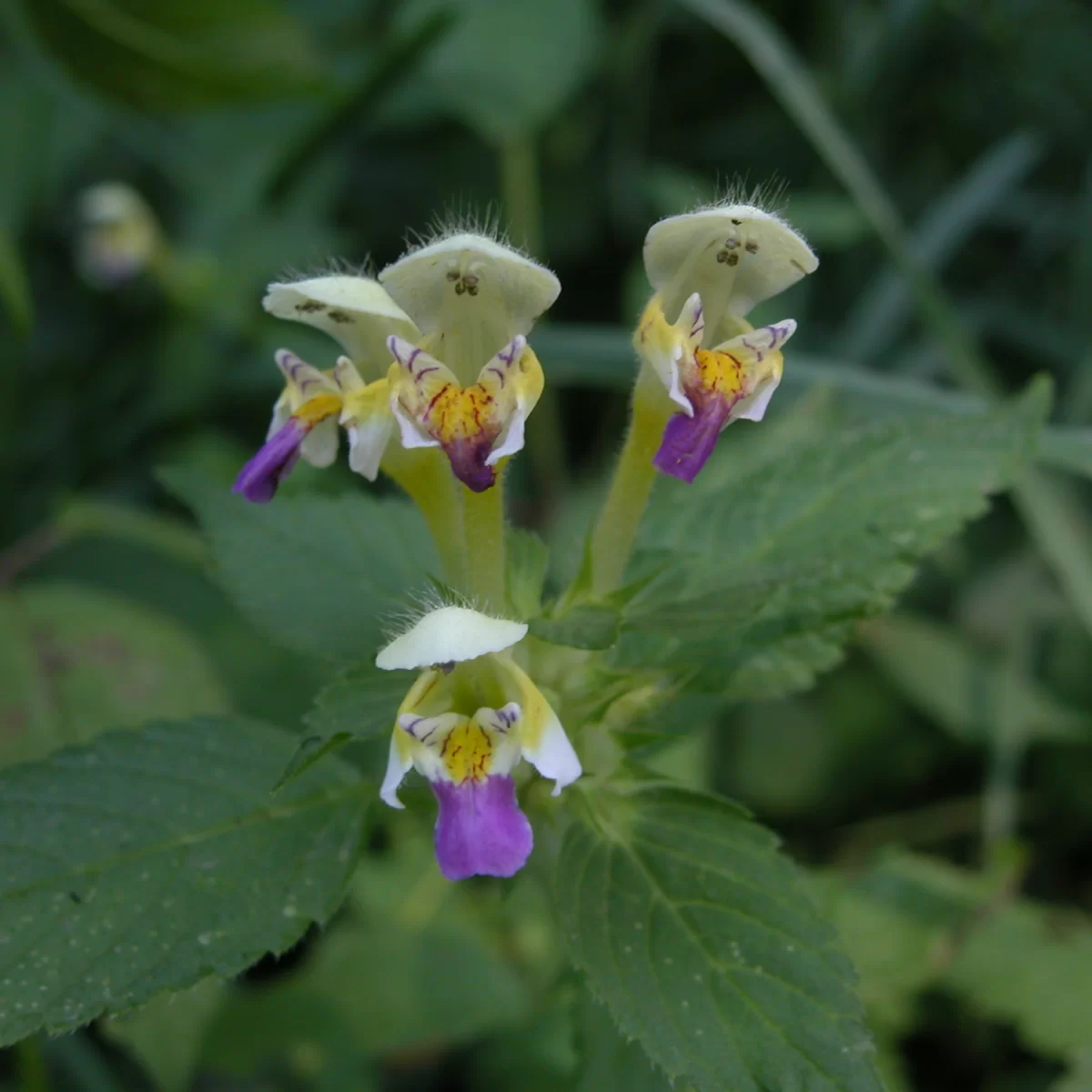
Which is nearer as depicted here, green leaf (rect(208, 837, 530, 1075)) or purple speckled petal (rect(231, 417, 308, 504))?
purple speckled petal (rect(231, 417, 308, 504))

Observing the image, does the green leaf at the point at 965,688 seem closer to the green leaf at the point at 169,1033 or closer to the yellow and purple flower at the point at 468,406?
the green leaf at the point at 169,1033

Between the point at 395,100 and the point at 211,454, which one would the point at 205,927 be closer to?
the point at 211,454

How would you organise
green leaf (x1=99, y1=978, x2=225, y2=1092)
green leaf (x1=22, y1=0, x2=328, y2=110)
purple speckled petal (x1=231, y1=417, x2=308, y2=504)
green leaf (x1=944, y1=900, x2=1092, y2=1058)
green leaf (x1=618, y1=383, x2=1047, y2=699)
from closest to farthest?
purple speckled petal (x1=231, y1=417, x2=308, y2=504), green leaf (x1=618, y1=383, x2=1047, y2=699), green leaf (x1=99, y1=978, x2=225, y2=1092), green leaf (x1=944, y1=900, x2=1092, y2=1058), green leaf (x1=22, y1=0, x2=328, y2=110)

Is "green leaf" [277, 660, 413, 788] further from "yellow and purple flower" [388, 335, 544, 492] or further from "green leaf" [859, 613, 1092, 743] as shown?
"green leaf" [859, 613, 1092, 743]

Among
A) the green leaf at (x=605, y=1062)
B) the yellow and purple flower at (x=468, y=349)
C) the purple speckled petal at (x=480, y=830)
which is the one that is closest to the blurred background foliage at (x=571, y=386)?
the green leaf at (x=605, y=1062)

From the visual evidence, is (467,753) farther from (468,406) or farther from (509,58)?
(509,58)

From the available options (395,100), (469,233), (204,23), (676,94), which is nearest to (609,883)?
(469,233)

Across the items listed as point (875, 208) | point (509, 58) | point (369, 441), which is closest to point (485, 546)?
point (369, 441)

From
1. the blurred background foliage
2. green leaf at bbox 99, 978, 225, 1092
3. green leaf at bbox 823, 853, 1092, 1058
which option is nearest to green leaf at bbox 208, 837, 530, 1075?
the blurred background foliage
